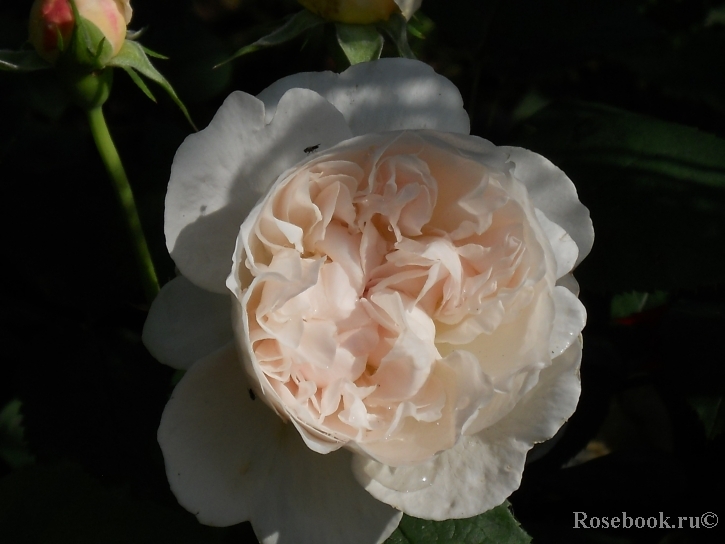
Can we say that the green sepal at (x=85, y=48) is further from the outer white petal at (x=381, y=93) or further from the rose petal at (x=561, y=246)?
the rose petal at (x=561, y=246)

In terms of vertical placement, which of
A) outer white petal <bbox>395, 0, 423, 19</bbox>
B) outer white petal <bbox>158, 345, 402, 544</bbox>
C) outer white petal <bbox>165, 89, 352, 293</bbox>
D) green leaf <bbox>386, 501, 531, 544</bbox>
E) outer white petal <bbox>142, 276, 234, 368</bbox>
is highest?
outer white petal <bbox>395, 0, 423, 19</bbox>

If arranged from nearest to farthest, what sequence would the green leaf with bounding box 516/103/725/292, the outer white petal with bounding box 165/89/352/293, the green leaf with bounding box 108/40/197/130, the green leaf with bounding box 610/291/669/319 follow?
the outer white petal with bounding box 165/89/352/293 < the green leaf with bounding box 108/40/197/130 < the green leaf with bounding box 516/103/725/292 < the green leaf with bounding box 610/291/669/319

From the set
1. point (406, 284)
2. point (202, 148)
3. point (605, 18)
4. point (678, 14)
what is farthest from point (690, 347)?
point (202, 148)

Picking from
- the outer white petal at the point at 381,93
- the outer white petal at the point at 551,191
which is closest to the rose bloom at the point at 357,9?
the outer white petal at the point at 381,93

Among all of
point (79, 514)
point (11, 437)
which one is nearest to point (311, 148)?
point (79, 514)

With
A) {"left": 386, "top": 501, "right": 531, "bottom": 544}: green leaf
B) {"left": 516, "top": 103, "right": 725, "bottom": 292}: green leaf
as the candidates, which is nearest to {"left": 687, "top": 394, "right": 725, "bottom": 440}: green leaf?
{"left": 516, "top": 103, "right": 725, "bottom": 292}: green leaf

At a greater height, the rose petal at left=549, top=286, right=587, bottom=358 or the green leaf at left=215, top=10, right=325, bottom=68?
the green leaf at left=215, top=10, right=325, bottom=68

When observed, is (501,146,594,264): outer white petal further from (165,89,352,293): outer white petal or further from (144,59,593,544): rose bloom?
(165,89,352,293): outer white petal

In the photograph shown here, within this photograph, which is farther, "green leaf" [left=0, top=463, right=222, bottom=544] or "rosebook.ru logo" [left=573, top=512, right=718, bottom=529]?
"rosebook.ru logo" [left=573, top=512, right=718, bottom=529]
